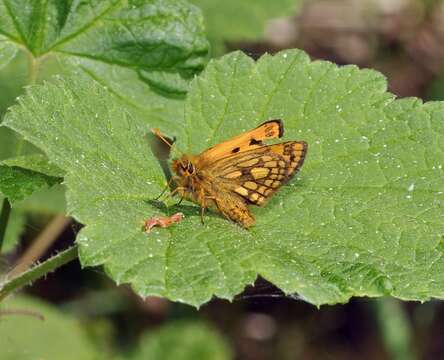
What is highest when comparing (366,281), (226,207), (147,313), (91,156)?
(91,156)

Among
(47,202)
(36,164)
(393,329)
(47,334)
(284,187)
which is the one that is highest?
(36,164)

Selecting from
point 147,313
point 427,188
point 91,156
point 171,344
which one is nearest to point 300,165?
point 427,188

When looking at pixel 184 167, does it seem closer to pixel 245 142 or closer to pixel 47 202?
pixel 245 142

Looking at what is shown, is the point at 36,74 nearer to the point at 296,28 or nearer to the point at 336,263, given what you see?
the point at 336,263

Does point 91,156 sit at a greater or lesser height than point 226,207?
greater

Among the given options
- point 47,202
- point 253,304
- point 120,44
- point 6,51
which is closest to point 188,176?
point 120,44

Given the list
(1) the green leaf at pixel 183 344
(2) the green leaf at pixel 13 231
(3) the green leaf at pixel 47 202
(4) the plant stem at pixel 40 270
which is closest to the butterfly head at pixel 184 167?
(4) the plant stem at pixel 40 270
